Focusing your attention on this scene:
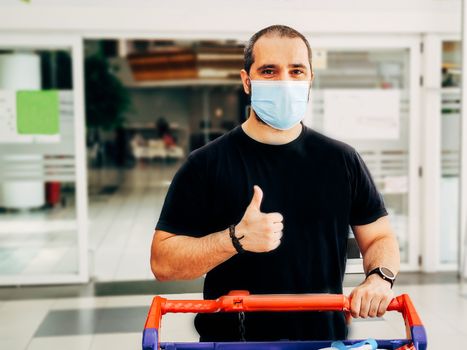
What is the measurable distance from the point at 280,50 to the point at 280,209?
426 mm

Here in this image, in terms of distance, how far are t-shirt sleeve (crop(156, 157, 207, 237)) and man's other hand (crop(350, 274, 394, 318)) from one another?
47cm

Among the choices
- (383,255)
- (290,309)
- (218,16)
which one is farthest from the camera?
(218,16)

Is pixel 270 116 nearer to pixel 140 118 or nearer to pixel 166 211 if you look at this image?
pixel 166 211

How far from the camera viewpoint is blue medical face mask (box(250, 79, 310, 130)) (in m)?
1.76

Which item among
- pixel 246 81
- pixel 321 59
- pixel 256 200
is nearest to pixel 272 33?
pixel 246 81

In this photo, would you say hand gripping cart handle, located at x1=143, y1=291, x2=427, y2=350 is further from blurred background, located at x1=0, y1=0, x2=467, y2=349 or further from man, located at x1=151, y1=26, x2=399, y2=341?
blurred background, located at x1=0, y1=0, x2=467, y2=349

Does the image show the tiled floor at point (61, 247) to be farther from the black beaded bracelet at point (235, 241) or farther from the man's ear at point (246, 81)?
the black beaded bracelet at point (235, 241)

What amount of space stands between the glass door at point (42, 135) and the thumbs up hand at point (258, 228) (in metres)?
4.51

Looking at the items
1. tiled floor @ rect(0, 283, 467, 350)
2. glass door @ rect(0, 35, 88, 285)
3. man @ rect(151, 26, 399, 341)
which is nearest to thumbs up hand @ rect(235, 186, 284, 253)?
man @ rect(151, 26, 399, 341)

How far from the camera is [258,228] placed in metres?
1.59

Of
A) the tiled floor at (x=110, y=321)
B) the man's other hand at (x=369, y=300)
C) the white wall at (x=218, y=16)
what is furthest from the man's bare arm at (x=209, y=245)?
the white wall at (x=218, y=16)

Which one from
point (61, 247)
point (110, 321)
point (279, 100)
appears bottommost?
point (110, 321)

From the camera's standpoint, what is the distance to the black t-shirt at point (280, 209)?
178 centimetres

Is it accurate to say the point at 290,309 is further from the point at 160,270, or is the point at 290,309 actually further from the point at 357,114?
the point at 357,114
